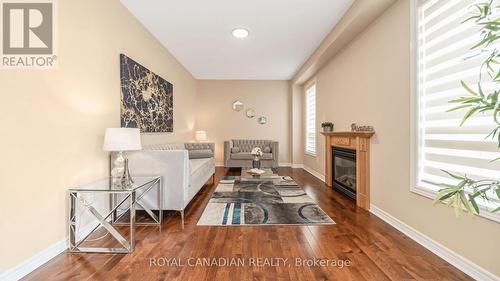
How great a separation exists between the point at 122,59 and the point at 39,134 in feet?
4.96

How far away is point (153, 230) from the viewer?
256 cm

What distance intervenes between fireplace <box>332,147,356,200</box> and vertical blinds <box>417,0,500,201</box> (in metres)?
1.34

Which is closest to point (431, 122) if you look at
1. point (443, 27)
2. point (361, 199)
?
point (443, 27)

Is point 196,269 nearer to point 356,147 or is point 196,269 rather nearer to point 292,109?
point 356,147

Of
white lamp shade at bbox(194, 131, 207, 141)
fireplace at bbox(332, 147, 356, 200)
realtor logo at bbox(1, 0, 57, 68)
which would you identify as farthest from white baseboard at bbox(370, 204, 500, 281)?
white lamp shade at bbox(194, 131, 207, 141)

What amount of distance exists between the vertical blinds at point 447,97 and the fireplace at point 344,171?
52.8 inches

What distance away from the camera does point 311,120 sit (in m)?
6.34

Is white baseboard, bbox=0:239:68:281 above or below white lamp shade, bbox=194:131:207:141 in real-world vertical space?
below

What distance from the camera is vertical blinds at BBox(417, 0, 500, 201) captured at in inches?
68.0

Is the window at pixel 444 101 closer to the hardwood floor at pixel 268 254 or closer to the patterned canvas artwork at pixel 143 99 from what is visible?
the hardwood floor at pixel 268 254

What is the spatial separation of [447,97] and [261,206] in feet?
7.61

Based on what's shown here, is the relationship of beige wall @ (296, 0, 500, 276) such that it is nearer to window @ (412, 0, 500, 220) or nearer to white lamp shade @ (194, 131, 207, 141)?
window @ (412, 0, 500, 220)

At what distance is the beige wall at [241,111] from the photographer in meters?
7.34

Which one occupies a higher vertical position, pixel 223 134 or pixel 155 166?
pixel 223 134
